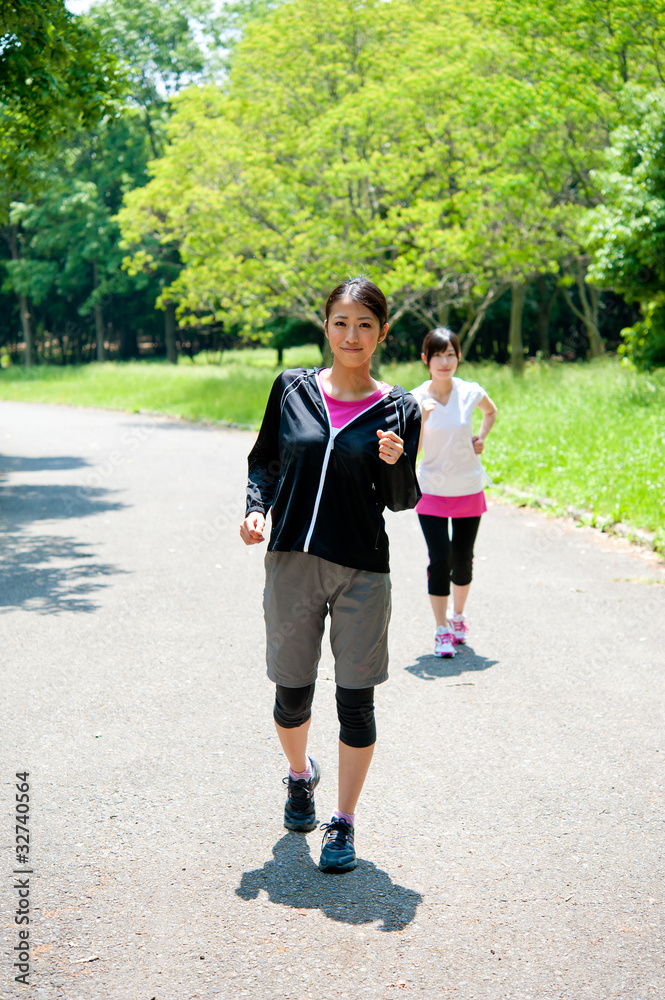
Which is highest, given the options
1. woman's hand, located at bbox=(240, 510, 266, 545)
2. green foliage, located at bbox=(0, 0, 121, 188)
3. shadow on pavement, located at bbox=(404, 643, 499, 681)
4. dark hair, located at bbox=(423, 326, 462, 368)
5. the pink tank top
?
green foliage, located at bbox=(0, 0, 121, 188)

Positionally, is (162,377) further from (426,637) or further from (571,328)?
(426,637)

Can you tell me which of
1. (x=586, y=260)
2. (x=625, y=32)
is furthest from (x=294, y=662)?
(x=586, y=260)

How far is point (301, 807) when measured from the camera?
3633 millimetres

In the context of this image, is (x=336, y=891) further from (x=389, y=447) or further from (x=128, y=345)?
(x=128, y=345)

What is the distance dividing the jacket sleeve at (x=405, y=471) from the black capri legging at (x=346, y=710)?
0.65 metres

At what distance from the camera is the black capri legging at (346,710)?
3340 mm

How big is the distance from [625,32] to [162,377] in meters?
17.7

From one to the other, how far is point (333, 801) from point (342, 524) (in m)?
1.28

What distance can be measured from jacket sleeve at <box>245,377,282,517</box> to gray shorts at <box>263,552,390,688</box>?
0.22 meters

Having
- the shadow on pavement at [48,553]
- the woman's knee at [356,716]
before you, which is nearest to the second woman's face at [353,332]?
the woman's knee at [356,716]

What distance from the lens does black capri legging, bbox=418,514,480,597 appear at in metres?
5.72

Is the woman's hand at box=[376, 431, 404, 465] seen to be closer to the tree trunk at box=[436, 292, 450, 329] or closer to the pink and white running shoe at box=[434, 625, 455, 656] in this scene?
the pink and white running shoe at box=[434, 625, 455, 656]

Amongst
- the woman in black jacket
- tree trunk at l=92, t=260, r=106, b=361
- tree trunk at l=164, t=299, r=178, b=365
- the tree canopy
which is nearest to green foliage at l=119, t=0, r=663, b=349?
the tree canopy

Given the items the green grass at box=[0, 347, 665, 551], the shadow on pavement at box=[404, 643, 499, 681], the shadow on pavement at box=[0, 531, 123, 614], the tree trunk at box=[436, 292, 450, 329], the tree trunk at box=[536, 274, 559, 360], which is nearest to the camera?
the shadow on pavement at box=[404, 643, 499, 681]
